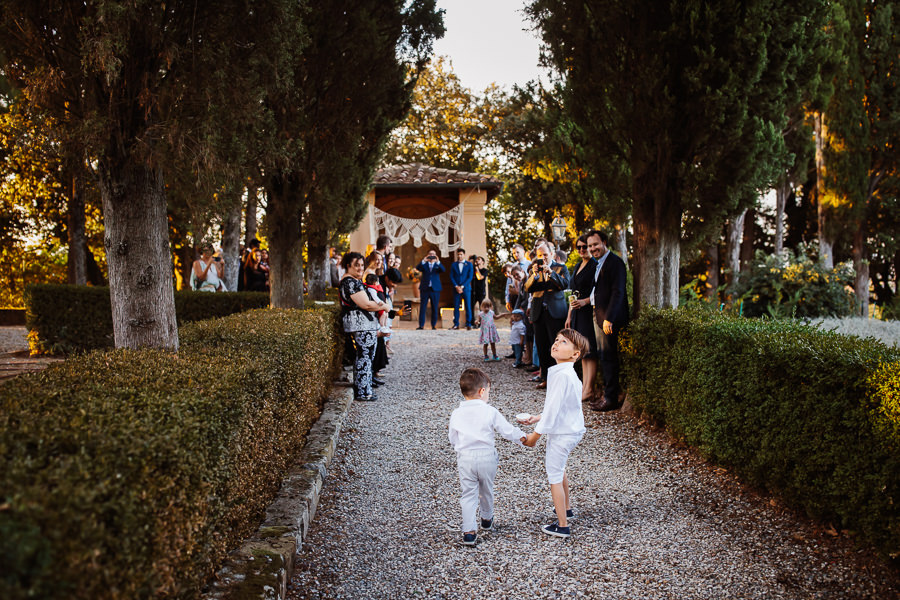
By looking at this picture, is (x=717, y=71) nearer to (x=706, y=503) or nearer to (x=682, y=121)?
(x=682, y=121)

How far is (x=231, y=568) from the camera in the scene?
2957 mm

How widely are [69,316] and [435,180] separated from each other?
11968mm

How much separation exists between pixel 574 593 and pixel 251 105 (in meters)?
3.95

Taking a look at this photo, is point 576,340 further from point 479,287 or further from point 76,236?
point 76,236

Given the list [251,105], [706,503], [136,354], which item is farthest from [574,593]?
[251,105]

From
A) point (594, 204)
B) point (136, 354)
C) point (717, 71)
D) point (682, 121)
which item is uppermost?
point (717, 71)

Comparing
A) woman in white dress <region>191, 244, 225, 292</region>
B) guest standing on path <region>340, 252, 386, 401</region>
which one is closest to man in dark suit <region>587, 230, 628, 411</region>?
guest standing on path <region>340, 252, 386, 401</region>

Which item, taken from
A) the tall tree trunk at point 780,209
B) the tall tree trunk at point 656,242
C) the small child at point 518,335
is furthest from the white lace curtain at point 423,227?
the tall tree trunk at point 656,242

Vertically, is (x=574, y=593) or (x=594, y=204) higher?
(x=594, y=204)

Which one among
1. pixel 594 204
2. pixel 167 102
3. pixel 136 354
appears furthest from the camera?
pixel 594 204

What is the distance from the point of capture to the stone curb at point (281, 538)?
2.82 metres

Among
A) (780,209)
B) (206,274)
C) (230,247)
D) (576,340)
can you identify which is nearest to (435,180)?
(230,247)

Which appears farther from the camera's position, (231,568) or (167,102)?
(167,102)

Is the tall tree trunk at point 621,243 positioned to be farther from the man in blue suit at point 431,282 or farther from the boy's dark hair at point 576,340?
the boy's dark hair at point 576,340
